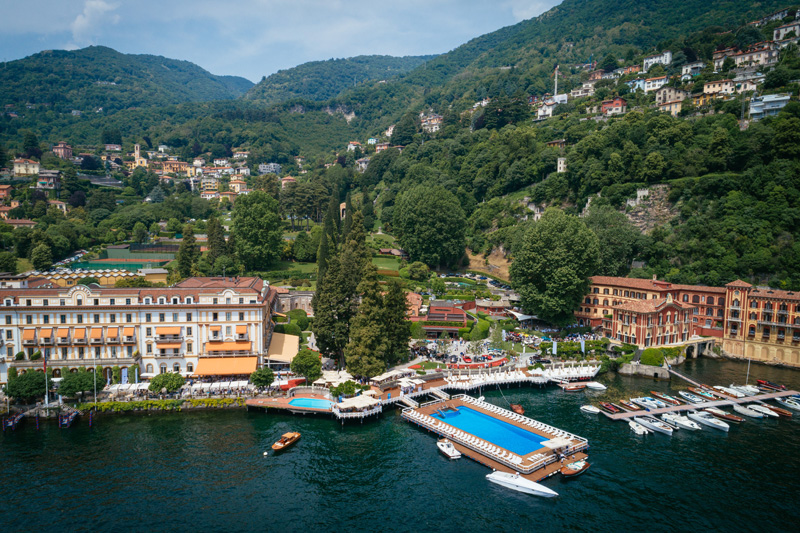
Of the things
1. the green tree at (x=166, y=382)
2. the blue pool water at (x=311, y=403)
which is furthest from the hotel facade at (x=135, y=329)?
the blue pool water at (x=311, y=403)

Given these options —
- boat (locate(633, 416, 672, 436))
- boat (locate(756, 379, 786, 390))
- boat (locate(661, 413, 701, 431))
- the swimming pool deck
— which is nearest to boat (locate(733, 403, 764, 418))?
boat (locate(661, 413, 701, 431))

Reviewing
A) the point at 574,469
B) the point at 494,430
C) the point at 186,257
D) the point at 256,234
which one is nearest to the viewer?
the point at 574,469

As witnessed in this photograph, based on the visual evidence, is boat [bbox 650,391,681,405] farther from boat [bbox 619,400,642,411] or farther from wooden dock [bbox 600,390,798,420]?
boat [bbox 619,400,642,411]

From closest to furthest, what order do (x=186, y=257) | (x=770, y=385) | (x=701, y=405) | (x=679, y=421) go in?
(x=679, y=421) → (x=701, y=405) → (x=770, y=385) → (x=186, y=257)

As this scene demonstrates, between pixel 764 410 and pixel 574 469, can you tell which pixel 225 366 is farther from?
pixel 764 410

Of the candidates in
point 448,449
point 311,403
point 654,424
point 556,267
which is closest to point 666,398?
point 654,424

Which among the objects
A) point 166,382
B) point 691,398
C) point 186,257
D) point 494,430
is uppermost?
point 186,257

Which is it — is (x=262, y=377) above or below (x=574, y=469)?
above
